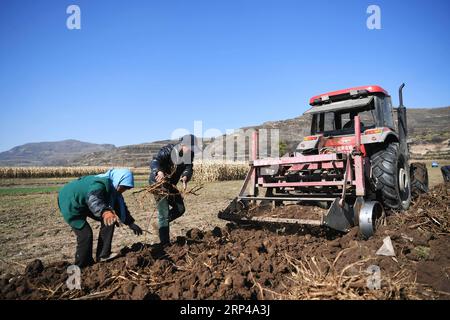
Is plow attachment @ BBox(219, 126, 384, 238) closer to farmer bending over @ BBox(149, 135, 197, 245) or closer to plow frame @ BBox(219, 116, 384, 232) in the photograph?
plow frame @ BBox(219, 116, 384, 232)

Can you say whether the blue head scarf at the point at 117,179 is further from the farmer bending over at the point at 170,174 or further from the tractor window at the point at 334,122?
the tractor window at the point at 334,122

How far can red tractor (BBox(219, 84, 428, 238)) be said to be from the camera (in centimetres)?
451

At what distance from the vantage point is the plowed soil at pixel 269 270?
2.83 m

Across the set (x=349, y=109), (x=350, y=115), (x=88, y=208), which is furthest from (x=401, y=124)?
(x=88, y=208)

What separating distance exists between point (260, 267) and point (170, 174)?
2.35 meters

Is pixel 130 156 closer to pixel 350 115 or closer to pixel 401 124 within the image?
pixel 350 115

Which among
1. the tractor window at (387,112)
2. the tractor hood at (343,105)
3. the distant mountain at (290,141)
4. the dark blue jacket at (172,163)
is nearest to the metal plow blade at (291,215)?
the dark blue jacket at (172,163)

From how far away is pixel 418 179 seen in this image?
24.7ft

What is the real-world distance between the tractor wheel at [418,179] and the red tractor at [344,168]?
1.02 meters

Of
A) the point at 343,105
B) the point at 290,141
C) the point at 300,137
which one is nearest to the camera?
the point at 343,105

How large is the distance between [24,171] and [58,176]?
11.5ft

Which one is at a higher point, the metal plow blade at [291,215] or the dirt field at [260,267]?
the metal plow blade at [291,215]
